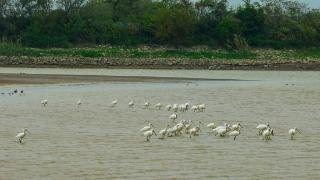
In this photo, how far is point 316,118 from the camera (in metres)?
25.1

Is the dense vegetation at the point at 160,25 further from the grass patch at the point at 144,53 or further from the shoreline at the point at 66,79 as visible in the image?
the shoreline at the point at 66,79

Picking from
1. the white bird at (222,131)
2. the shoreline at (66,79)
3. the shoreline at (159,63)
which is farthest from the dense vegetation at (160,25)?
the white bird at (222,131)

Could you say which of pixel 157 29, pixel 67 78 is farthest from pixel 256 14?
pixel 67 78

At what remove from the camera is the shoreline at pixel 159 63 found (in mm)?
63281

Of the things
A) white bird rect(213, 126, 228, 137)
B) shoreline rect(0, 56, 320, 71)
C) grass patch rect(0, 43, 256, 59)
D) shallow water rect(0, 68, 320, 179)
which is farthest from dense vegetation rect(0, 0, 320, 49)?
white bird rect(213, 126, 228, 137)

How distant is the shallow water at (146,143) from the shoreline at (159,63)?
89.2 feet

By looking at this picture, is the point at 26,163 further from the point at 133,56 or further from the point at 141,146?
the point at 133,56

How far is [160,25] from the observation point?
75.9 metres

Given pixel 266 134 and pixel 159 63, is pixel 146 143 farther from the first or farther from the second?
pixel 159 63

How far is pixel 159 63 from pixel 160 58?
2724 mm

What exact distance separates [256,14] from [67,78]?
1361 inches

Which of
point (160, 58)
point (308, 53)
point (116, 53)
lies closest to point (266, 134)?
point (160, 58)

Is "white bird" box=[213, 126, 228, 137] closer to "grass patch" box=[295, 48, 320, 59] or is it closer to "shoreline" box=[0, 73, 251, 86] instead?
"shoreline" box=[0, 73, 251, 86]

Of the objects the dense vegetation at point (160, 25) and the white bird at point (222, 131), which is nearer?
the white bird at point (222, 131)
